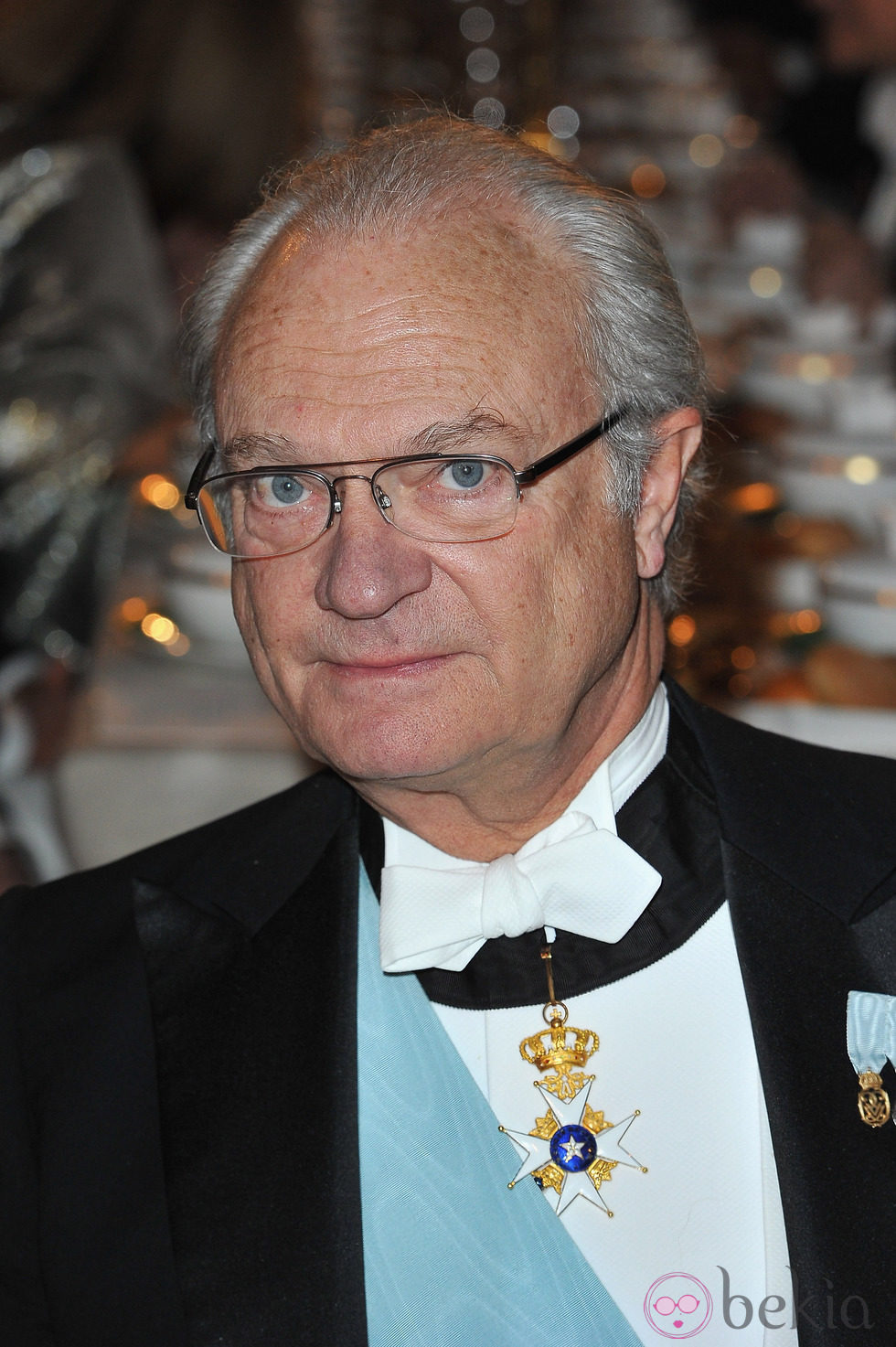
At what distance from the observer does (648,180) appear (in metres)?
5.58

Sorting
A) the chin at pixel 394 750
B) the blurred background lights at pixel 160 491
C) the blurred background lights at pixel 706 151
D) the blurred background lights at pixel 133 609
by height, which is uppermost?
the blurred background lights at pixel 706 151

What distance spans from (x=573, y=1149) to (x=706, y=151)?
560cm

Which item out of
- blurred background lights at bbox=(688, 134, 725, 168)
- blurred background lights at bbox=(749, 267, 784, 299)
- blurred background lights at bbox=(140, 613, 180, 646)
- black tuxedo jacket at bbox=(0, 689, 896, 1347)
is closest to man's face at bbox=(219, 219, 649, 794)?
black tuxedo jacket at bbox=(0, 689, 896, 1347)

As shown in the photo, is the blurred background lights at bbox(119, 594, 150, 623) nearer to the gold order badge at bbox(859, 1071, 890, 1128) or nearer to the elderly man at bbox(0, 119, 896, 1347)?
the elderly man at bbox(0, 119, 896, 1347)

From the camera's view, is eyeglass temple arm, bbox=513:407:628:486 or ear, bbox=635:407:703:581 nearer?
eyeglass temple arm, bbox=513:407:628:486

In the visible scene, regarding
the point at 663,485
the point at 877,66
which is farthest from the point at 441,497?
the point at 877,66

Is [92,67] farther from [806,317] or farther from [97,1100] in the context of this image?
[97,1100]

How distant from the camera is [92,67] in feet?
12.1

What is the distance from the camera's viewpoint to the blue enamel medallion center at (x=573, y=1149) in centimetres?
117

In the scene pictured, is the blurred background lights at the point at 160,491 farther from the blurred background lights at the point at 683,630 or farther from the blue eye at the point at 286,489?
the blue eye at the point at 286,489

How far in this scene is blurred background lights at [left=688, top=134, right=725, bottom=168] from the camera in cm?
602

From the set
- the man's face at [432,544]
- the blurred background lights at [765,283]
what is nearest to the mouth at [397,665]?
the man's face at [432,544]

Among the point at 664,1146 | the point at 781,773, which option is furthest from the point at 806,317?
the point at 664,1146

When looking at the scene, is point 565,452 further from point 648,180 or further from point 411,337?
point 648,180
